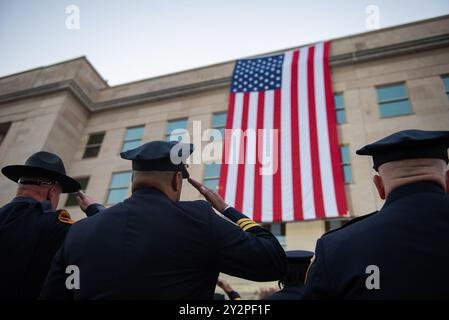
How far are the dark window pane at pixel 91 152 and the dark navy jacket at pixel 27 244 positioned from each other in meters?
12.9

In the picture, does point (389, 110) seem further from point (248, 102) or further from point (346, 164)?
point (248, 102)

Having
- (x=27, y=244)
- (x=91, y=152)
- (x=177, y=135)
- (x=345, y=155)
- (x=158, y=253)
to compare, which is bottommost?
(x=158, y=253)

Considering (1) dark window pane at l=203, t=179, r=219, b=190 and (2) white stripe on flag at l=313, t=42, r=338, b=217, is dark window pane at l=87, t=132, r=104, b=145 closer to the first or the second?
(1) dark window pane at l=203, t=179, r=219, b=190

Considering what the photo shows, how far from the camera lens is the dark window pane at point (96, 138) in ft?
48.9

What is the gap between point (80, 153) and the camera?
14531 mm

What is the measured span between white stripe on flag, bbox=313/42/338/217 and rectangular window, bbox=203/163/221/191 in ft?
13.5

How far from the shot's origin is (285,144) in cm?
951

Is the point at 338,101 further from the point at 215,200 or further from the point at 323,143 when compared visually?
the point at 215,200

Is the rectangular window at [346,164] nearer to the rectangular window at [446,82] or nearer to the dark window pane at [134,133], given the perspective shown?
the rectangular window at [446,82]

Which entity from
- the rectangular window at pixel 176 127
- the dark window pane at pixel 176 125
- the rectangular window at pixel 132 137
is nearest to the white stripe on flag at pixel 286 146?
the rectangular window at pixel 176 127

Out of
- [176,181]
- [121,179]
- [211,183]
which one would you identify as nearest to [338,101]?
[211,183]

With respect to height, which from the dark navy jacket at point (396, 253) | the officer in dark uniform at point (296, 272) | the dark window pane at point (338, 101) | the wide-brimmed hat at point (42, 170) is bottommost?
the dark navy jacket at point (396, 253)

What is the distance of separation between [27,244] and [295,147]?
8.24 meters
